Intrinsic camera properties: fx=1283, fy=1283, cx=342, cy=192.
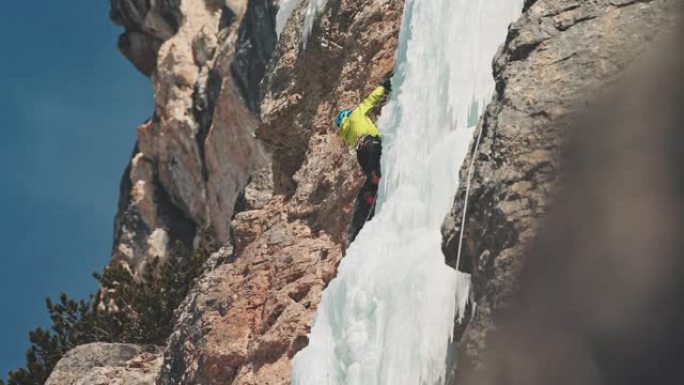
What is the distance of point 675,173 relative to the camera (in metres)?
4.83

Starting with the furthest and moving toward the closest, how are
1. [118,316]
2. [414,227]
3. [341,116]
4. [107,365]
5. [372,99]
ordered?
[118,316], [107,365], [341,116], [372,99], [414,227]

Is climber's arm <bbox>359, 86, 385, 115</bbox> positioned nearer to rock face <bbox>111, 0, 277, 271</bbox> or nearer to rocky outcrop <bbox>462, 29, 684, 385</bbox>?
rocky outcrop <bbox>462, 29, 684, 385</bbox>

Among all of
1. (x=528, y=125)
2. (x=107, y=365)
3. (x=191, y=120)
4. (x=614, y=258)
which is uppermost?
(x=191, y=120)

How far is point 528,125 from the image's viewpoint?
5.90 m

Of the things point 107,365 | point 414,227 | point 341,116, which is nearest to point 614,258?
point 414,227

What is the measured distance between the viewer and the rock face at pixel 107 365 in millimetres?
13312

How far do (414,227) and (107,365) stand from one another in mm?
6324

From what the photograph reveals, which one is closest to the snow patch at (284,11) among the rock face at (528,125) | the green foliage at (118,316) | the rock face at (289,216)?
the rock face at (289,216)

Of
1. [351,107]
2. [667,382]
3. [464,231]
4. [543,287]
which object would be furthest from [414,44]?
[667,382]

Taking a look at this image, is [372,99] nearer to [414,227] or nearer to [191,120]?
[414,227]

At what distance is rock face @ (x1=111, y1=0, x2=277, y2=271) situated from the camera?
21609mm

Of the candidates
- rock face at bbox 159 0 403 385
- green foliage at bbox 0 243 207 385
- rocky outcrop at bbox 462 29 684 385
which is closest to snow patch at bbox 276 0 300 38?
rock face at bbox 159 0 403 385

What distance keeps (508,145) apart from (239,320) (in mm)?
5592

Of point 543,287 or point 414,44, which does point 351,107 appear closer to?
point 414,44
